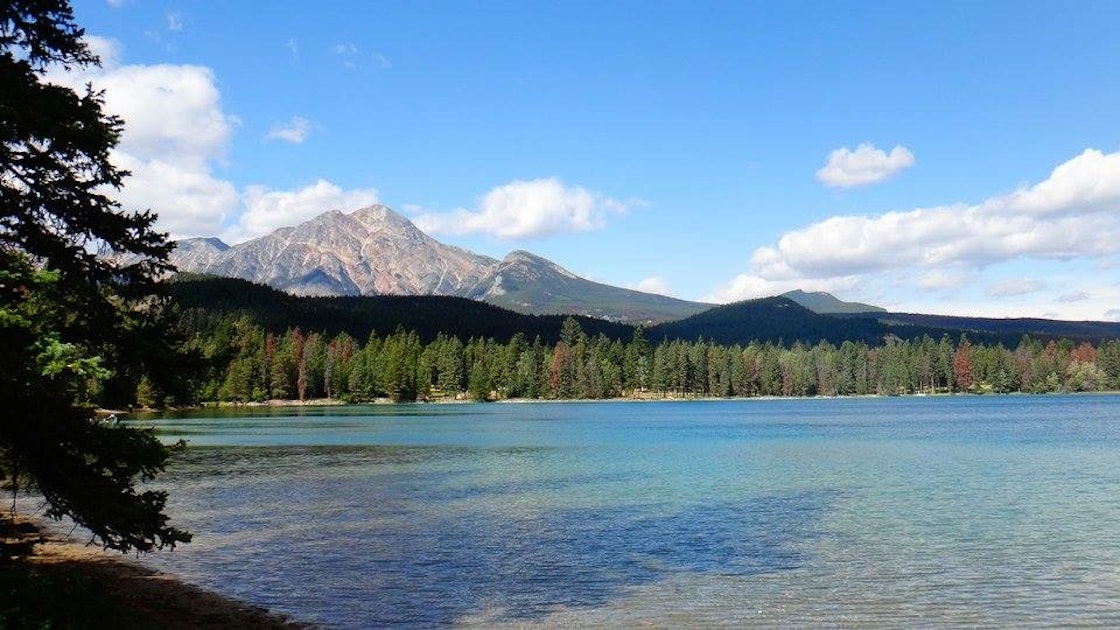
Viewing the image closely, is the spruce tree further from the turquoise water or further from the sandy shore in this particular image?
the turquoise water

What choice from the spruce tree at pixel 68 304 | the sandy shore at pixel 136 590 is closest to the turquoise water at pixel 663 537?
the sandy shore at pixel 136 590

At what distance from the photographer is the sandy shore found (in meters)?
17.2

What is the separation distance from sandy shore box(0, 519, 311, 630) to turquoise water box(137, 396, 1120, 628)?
1171 millimetres

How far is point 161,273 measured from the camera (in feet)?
52.9

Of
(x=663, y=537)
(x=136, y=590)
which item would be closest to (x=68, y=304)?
(x=136, y=590)

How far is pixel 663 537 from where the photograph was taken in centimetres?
3188

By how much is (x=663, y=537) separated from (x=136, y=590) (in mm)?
18615

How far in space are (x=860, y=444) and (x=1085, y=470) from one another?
2684 cm

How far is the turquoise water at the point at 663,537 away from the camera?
21.9 meters

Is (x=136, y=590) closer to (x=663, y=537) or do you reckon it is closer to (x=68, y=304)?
(x=68, y=304)

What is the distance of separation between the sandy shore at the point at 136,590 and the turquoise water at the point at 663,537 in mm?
1171

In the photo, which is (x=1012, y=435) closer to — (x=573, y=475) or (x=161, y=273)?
(x=573, y=475)

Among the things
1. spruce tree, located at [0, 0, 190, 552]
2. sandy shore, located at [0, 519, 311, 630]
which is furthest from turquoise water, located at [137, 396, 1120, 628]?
spruce tree, located at [0, 0, 190, 552]

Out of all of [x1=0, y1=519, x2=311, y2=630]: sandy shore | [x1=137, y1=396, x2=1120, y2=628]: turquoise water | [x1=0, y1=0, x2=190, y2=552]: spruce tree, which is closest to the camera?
[x1=0, y1=0, x2=190, y2=552]: spruce tree
